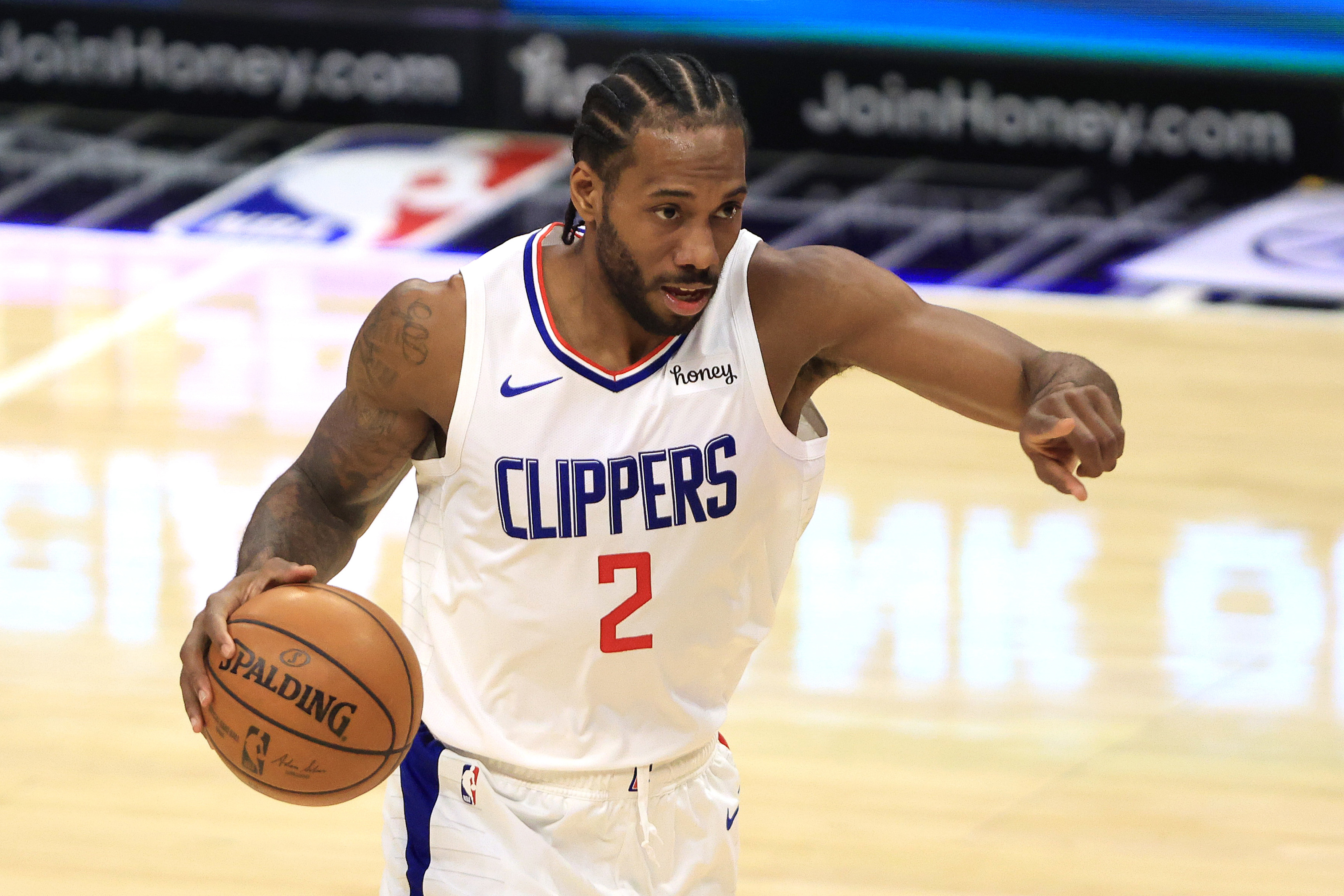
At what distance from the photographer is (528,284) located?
2.90 m

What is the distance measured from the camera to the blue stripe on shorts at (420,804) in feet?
9.82

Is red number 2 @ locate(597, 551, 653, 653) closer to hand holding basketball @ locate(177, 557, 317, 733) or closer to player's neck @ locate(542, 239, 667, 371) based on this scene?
player's neck @ locate(542, 239, 667, 371)

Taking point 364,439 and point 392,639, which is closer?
point 392,639

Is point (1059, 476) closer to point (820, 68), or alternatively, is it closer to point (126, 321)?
point (126, 321)

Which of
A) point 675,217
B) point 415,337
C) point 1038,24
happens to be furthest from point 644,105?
point 1038,24

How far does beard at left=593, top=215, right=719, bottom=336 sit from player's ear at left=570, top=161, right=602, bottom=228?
3 centimetres

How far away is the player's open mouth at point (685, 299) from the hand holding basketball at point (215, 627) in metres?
0.67

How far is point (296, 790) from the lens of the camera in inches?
110

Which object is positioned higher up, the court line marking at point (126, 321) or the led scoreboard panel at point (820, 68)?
the led scoreboard panel at point (820, 68)

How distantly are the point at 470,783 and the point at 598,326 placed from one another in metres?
0.77

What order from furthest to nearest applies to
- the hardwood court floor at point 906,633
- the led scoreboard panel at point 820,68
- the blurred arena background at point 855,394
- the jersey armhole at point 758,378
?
the led scoreboard panel at point 820,68
the blurred arena background at point 855,394
the hardwood court floor at point 906,633
the jersey armhole at point 758,378

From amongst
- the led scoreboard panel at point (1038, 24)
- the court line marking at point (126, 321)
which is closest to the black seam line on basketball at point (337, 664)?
the court line marking at point (126, 321)

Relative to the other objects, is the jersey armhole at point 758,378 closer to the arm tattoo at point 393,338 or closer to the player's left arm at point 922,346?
the player's left arm at point 922,346

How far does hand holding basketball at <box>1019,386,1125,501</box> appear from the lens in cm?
245
